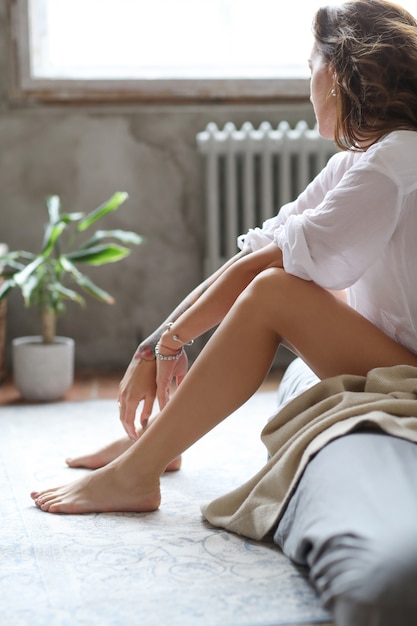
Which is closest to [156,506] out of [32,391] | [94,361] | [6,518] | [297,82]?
[6,518]

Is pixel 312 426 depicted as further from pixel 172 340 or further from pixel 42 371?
pixel 42 371

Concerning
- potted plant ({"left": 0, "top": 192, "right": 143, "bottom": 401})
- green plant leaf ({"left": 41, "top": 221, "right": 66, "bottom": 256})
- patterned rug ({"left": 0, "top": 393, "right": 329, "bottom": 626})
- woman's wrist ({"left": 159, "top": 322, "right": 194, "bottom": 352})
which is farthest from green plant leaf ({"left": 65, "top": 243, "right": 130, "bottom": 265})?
woman's wrist ({"left": 159, "top": 322, "right": 194, "bottom": 352})

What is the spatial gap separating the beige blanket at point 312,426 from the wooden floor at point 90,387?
1.42 meters

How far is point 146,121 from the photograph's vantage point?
11.4 ft

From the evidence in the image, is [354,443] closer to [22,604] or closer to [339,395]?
[339,395]

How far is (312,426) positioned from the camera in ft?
5.21

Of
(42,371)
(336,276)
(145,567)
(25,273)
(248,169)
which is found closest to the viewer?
(145,567)

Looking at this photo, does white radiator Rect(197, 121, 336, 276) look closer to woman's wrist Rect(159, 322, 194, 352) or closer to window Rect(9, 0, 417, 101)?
window Rect(9, 0, 417, 101)

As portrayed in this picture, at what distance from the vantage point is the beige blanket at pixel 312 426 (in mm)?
1527

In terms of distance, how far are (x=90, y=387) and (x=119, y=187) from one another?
2.59 ft

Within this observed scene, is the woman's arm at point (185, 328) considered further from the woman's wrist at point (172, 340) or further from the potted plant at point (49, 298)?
the potted plant at point (49, 298)

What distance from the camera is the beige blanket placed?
153cm

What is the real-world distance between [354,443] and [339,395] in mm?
137

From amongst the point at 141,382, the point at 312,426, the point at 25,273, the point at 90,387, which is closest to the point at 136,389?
the point at 141,382
